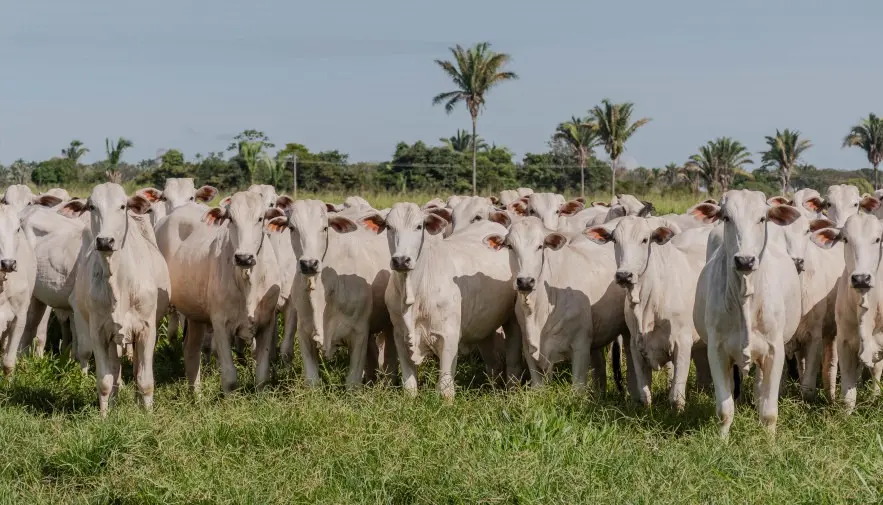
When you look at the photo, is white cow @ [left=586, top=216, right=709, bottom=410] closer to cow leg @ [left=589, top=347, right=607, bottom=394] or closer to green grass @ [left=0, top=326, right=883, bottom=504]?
green grass @ [left=0, top=326, right=883, bottom=504]

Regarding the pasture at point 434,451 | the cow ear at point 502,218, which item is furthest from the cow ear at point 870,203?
the cow ear at point 502,218

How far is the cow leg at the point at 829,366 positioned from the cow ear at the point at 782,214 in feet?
7.83

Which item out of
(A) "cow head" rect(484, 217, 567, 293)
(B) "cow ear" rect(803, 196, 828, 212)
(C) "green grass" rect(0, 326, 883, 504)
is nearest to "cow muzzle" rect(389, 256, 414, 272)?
(A) "cow head" rect(484, 217, 567, 293)

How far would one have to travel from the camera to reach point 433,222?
10.0m

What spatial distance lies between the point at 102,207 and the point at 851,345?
6.29m

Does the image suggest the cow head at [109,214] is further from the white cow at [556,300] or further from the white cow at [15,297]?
the white cow at [556,300]

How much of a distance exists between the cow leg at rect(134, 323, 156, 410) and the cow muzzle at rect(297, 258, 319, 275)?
144cm

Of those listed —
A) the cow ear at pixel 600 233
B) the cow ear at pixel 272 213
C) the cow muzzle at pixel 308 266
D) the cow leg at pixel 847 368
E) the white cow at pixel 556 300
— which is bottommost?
the cow leg at pixel 847 368

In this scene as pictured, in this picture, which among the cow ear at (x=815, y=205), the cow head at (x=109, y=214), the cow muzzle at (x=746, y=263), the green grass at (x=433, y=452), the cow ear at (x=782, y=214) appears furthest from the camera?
the cow ear at (x=815, y=205)

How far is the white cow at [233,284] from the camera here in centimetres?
1005

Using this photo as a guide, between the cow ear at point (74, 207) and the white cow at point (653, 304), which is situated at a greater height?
the cow ear at point (74, 207)

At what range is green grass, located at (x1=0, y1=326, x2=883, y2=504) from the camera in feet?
22.4

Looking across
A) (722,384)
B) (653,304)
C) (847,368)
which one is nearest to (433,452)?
(722,384)

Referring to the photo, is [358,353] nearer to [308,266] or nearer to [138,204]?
[308,266]
